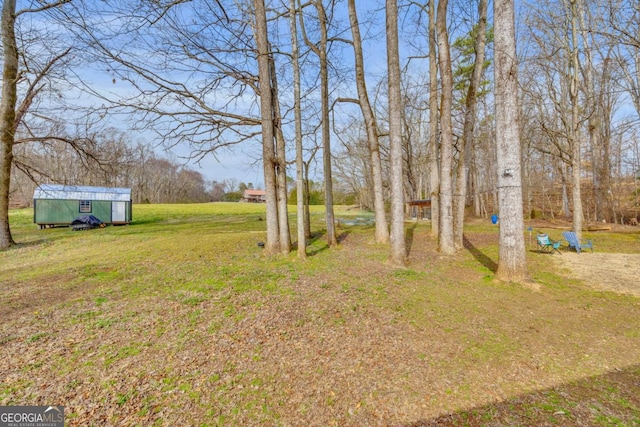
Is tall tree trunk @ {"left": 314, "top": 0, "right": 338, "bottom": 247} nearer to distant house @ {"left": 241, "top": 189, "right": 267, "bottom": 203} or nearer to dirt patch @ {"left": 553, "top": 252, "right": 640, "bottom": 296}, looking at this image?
dirt patch @ {"left": 553, "top": 252, "right": 640, "bottom": 296}

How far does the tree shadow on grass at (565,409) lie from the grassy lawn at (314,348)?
0.04ft

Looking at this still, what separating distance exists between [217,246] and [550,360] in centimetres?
804

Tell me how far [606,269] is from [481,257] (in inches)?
102

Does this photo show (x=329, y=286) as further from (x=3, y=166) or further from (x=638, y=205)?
(x=638, y=205)

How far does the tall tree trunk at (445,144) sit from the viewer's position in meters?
7.99

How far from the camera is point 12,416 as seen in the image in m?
2.21

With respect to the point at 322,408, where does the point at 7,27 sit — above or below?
above

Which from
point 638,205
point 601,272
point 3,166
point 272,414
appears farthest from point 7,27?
point 638,205

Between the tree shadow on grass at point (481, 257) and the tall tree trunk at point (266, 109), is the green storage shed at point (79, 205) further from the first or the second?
the tree shadow on grass at point (481, 257)

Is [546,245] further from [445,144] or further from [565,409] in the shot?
[565,409]

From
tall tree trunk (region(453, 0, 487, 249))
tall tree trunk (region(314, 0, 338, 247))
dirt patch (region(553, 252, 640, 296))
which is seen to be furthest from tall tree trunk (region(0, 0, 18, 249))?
dirt patch (region(553, 252, 640, 296))

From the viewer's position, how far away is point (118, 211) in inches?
770

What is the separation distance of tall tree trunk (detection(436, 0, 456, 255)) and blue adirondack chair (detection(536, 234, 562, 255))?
2.60 metres

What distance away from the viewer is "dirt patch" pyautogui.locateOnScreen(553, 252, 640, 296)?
Answer: 17.6 feet
